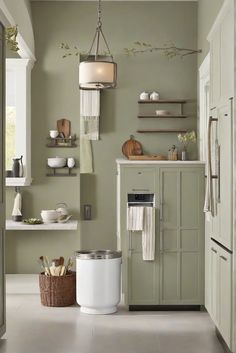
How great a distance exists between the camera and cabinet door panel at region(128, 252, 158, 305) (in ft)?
22.2

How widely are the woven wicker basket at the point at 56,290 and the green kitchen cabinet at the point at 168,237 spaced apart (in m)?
0.56

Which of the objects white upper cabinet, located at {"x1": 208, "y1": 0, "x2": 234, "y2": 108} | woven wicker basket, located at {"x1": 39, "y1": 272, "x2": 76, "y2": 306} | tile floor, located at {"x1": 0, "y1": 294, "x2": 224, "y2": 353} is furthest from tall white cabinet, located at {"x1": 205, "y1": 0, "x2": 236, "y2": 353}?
woven wicker basket, located at {"x1": 39, "y1": 272, "x2": 76, "y2": 306}

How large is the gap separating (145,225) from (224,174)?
6.80 feet

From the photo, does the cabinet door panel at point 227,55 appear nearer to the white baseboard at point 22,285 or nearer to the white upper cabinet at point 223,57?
the white upper cabinet at point 223,57

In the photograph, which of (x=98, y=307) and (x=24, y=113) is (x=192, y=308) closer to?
(x=98, y=307)

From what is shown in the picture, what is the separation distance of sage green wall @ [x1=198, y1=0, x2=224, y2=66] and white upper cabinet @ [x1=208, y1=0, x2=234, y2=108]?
91cm

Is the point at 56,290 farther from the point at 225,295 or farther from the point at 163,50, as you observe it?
the point at 163,50

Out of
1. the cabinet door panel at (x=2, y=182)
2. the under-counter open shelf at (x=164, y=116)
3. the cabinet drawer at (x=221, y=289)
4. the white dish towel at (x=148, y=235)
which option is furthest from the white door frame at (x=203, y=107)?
the cabinet door panel at (x=2, y=182)

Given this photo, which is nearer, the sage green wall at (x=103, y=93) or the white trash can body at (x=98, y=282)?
the white trash can body at (x=98, y=282)

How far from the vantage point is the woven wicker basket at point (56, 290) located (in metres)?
6.84

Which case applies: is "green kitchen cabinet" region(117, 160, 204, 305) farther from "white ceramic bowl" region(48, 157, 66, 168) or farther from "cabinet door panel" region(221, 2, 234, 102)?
"cabinet door panel" region(221, 2, 234, 102)

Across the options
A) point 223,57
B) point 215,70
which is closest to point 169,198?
point 215,70

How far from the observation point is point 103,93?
310 inches

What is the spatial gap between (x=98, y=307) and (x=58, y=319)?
411 mm
